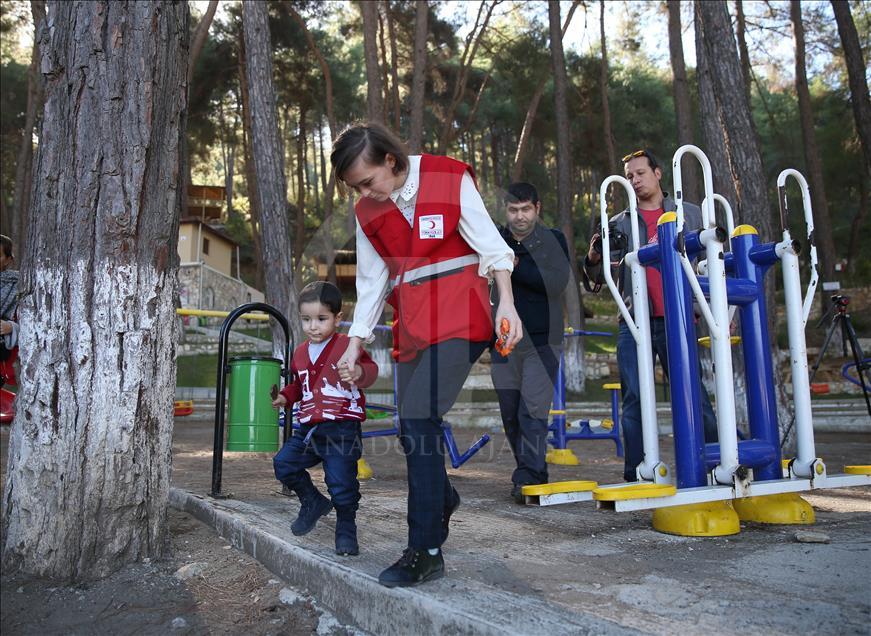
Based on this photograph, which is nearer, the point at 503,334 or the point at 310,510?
the point at 503,334

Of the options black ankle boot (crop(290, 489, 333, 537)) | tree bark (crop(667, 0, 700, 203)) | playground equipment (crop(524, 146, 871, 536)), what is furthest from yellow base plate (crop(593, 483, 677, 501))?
tree bark (crop(667, 0, 700, 203))

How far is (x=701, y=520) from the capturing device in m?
3.29

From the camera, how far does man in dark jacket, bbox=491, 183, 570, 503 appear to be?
14.6 ft

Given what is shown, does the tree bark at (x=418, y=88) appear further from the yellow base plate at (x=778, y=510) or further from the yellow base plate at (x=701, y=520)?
the yellow base plate at (x=701, y=520)

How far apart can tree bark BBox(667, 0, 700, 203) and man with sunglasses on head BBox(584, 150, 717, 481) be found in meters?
9.87

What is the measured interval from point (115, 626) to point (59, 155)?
1.83m

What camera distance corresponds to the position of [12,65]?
21859mm

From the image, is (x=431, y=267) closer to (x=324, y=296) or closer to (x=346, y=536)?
(x=324, y=296)

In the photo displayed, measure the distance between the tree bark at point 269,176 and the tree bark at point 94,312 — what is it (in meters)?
6.75

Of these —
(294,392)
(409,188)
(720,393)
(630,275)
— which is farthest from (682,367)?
(294,392)

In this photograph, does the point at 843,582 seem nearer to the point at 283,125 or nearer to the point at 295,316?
the point at 295,316

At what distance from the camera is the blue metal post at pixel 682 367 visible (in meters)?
3.35

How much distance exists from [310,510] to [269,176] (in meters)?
7.47

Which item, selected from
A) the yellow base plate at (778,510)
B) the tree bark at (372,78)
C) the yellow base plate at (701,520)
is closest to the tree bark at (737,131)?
the yellow base plate at (778,510)
